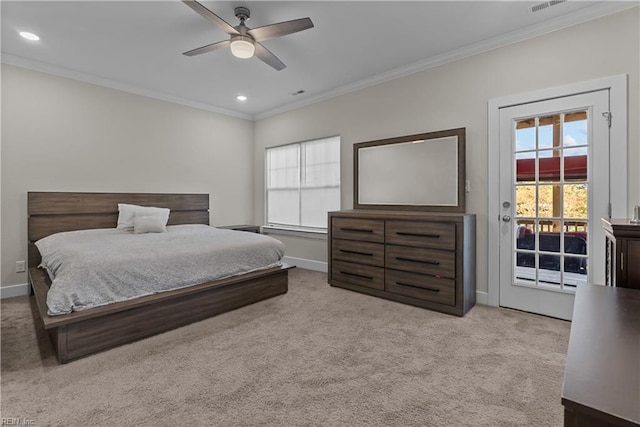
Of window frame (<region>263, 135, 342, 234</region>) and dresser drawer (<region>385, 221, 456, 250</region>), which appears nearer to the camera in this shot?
dresser drawer (<region>385, 221, 456, 250</region>)

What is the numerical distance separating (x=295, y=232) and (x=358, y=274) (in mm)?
1716

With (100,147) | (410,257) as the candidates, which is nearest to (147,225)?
(100,147)

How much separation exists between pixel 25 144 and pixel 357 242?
3961 mm

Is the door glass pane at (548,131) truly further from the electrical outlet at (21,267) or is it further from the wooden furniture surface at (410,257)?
the electrical outlet at (21,267)

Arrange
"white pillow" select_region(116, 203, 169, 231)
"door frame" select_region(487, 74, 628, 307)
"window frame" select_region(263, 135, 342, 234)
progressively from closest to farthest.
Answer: "door frame" select_region(487, 74, 628, 307)
"white pillow" select_region(116, 203, 169, 231)
"window frame" select_region(263, 135, 342, 234)

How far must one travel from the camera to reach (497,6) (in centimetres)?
256

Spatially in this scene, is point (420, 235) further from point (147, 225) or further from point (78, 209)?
point (78, 209)

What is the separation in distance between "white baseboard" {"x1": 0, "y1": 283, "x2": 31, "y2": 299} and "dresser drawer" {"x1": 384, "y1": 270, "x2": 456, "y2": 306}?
415 centimetres

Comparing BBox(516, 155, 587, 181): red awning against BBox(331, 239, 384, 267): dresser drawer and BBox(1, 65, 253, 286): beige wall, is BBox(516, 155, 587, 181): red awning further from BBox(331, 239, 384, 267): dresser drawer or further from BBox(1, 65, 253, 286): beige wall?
BBox(1, 65, 253, 286): beige wall

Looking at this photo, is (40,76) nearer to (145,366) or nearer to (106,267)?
(106,267)

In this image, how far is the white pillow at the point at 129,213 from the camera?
12.8 ft

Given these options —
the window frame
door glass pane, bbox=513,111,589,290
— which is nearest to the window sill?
the window frame

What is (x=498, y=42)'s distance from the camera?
304cm

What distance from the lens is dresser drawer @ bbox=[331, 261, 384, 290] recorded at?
3.46 metres
